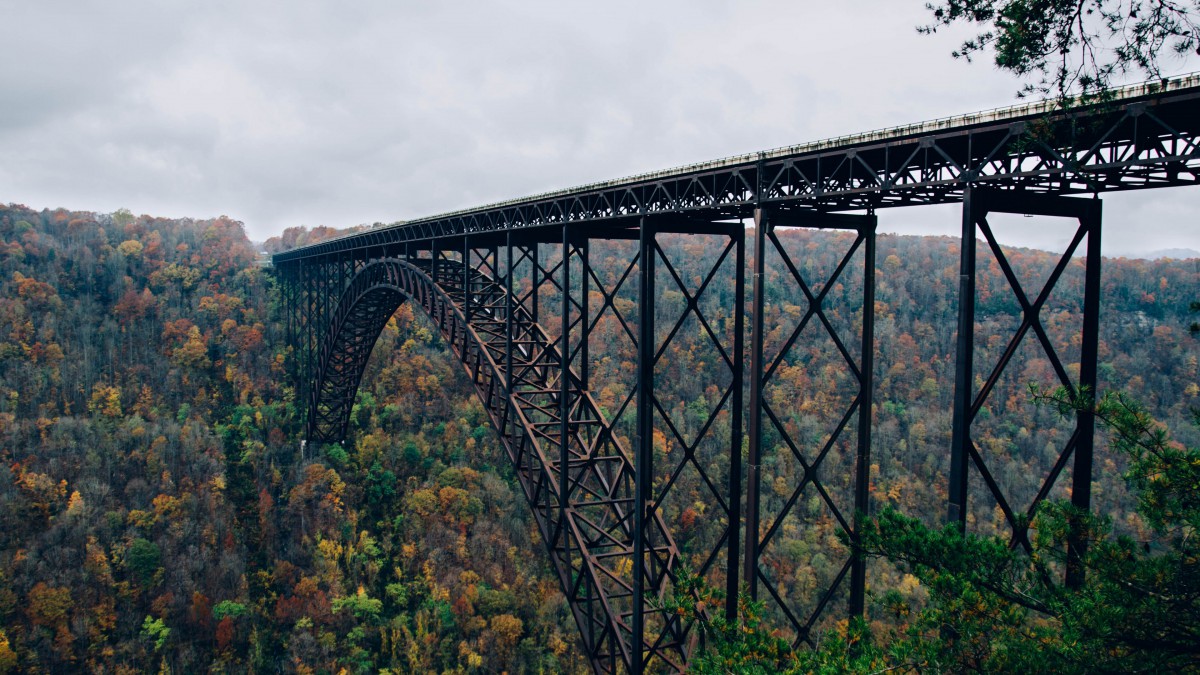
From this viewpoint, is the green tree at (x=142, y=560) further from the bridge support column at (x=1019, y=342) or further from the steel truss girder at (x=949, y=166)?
the bridge support column at (x=1019, y=342)

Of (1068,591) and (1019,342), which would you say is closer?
(1068,591)

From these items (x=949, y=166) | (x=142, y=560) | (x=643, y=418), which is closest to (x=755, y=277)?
(x=949, y=166)

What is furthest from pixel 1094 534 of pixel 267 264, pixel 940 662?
pixel 267 264

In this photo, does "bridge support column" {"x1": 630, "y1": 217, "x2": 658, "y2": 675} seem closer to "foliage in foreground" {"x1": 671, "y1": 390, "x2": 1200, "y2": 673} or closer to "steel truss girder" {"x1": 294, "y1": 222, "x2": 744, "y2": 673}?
"steel truss girder" {"x1": 294, "y1": 222, "x2": 744, "y2": 673}

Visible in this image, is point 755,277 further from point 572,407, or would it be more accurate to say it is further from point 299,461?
point 299,461

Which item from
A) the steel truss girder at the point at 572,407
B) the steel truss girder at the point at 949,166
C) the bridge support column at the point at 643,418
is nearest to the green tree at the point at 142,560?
the steel truss girder at the point at 572,407
